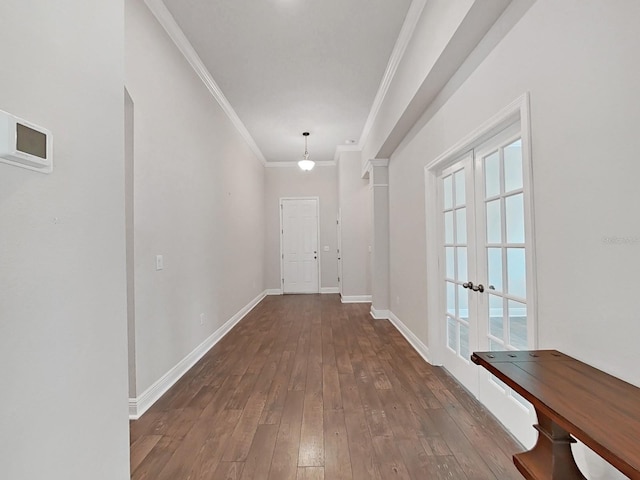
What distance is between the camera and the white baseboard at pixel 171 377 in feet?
7.25

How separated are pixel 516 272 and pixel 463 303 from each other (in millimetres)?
800

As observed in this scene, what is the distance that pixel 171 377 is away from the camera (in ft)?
8.86

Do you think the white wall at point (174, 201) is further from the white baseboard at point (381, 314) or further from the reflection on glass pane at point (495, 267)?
the reflection on glass pane at point (495, 267)

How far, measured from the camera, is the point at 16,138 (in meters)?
0.85

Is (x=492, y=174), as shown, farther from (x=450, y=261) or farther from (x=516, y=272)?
(x=450, y=261)

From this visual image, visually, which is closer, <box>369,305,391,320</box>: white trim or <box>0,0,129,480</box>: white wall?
<box>0,0,129,480</box>: white wall

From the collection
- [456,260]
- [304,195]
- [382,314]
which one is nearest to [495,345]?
[456,260]

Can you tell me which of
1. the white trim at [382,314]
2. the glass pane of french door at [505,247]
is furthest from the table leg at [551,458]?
the white trim at [382,314]

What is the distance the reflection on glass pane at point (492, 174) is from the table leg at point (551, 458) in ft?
4.57

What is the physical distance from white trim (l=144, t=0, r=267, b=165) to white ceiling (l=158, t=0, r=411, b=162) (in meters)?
0.05

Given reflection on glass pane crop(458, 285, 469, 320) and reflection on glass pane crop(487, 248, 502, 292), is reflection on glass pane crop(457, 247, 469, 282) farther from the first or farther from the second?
reflection on glass pane crop(487, 248, 502, 292)

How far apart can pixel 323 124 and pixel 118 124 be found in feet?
13.6

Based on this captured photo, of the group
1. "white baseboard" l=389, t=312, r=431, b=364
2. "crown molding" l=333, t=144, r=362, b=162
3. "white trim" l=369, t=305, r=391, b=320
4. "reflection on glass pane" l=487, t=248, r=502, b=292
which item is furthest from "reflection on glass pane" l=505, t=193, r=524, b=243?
"crown molding" l=333, t=144, r=362, b=162

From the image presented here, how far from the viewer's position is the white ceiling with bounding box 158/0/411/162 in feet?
8.52
